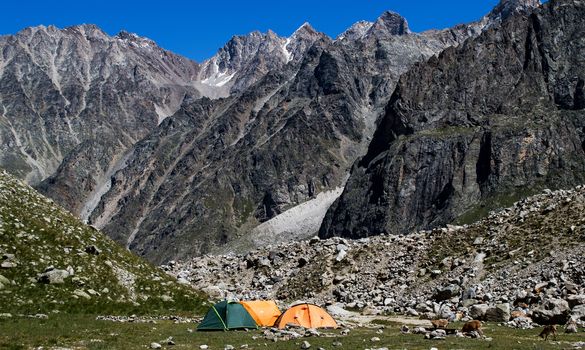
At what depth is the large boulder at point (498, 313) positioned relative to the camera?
38156mm

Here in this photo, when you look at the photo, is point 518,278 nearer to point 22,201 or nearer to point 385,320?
point 385,320

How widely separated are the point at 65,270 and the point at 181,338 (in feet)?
41.5

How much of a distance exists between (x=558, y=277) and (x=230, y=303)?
79.3 feet

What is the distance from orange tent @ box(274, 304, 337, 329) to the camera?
3631 cm

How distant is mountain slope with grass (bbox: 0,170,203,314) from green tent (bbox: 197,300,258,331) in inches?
212

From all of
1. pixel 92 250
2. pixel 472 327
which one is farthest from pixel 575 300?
pixel 92 250

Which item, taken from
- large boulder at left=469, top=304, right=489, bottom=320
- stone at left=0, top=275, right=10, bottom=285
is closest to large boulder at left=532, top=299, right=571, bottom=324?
large boulder at left=469, top=304, right=489, bottom=320

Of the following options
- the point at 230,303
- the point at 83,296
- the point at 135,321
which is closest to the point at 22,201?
the point at 83,296

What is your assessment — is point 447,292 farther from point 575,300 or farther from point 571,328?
point 571,328

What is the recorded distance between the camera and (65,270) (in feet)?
126

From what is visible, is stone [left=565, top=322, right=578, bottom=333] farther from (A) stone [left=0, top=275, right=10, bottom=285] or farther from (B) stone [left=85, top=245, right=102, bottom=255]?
(A) stone [left=0, top=275, right=10, bottom=285]

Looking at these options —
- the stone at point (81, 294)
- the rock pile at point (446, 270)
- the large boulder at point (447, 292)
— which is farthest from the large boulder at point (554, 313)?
the stone at point (81, 294)

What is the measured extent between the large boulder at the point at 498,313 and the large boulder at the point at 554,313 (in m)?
1.73

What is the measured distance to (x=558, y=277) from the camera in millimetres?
44844
